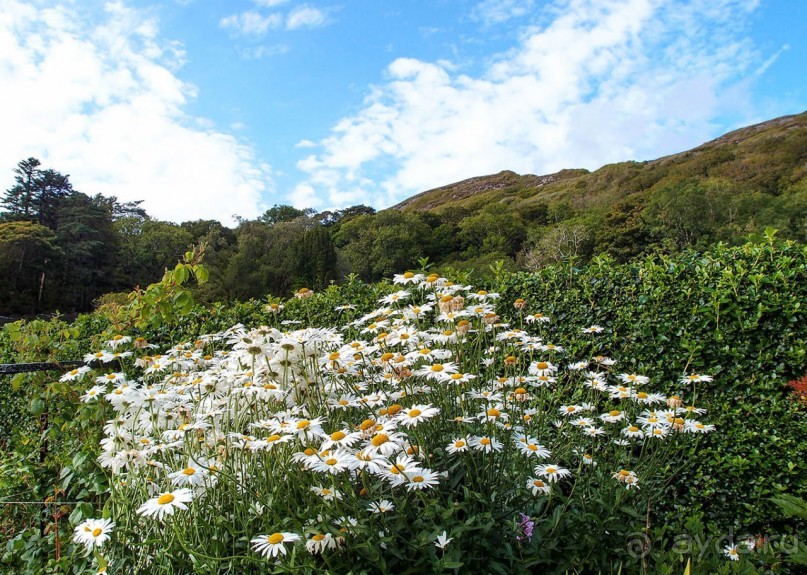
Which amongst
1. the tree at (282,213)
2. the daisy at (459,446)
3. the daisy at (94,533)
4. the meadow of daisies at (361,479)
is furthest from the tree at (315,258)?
the daisy at (459,446)

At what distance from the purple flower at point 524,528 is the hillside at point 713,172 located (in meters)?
36.7

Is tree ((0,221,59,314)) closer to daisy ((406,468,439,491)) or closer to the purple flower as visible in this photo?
daisy ((406,468,439,491))

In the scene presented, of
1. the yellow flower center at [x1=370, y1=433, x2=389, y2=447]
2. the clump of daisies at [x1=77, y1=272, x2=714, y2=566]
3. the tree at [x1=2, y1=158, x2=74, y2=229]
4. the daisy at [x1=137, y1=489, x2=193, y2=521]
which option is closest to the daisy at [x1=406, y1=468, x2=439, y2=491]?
the clump of daisies at [x1=77, y1=272, x2=714, y2=566]

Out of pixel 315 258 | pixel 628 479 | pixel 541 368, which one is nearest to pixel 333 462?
pixel 628 479

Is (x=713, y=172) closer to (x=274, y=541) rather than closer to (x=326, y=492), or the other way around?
(x=326, y=492)

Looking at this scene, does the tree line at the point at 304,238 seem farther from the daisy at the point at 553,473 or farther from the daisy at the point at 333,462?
the daisy at the point at 333,462

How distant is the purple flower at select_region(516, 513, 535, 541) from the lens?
4.39 feet

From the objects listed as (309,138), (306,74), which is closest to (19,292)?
(309,138)

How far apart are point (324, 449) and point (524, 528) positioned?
62 cm

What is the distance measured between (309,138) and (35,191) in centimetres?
3797

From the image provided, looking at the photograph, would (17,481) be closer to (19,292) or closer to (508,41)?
(508,41)

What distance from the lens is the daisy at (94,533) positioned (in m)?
1.38

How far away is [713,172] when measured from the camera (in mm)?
39594

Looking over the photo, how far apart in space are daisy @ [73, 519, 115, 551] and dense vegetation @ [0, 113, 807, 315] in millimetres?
21760
